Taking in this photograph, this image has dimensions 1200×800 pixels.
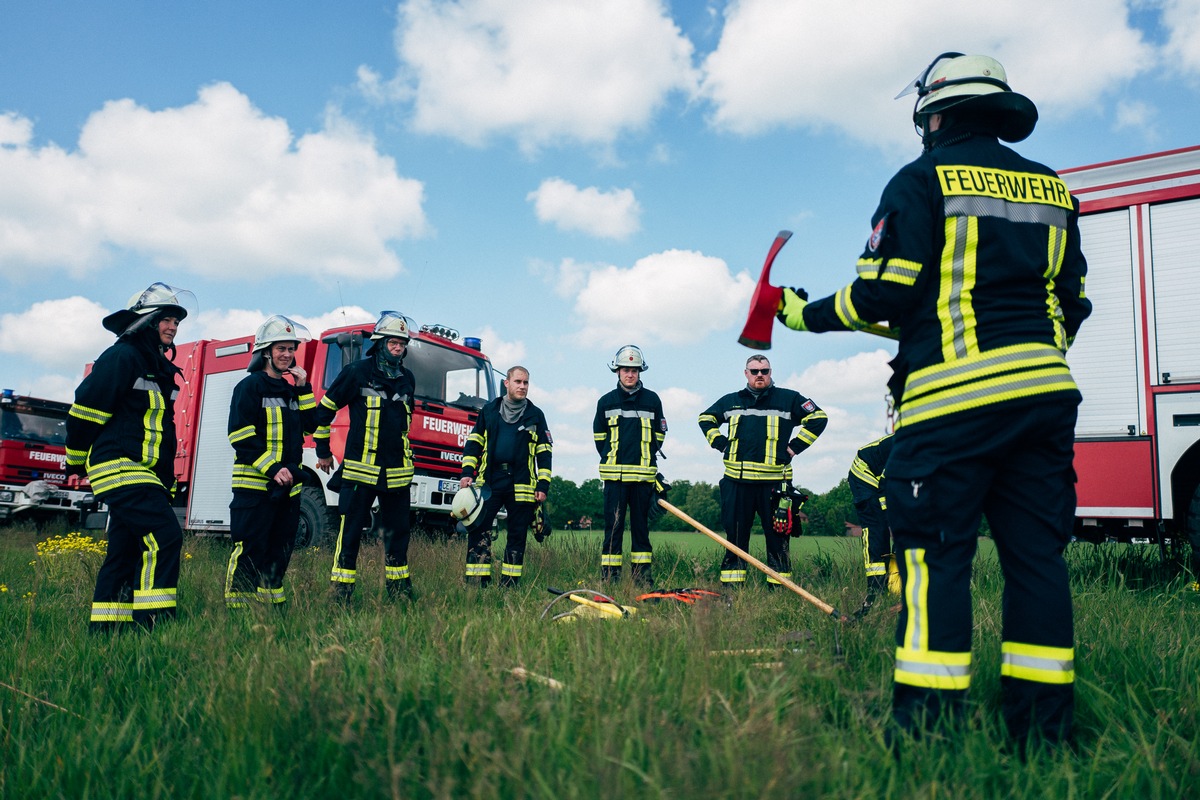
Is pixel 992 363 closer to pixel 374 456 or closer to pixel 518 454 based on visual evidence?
pixel 374 456

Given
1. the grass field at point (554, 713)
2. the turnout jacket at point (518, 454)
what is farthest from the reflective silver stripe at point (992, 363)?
the turnout jacket at point (518, 454)

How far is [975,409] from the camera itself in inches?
92.7

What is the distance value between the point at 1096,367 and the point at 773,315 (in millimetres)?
4531

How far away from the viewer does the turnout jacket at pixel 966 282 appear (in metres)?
2.41

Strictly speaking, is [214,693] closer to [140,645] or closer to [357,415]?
[140,645]

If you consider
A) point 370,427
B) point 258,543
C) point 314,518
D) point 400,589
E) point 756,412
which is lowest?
point 400,589

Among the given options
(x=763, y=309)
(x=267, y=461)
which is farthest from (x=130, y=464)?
(x=763, y=309)

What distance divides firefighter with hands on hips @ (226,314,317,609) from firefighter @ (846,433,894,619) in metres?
4.37

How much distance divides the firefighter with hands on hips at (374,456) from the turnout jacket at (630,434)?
2.15 m

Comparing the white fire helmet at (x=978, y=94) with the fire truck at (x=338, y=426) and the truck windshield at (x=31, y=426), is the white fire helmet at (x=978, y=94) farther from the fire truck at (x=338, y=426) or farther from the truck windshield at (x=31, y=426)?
the truck windshield at (x=31, y=426)

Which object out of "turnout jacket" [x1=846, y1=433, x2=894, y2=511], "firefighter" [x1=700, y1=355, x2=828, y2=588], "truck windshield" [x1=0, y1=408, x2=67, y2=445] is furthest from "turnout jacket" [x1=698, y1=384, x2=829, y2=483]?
"truck windshield" [x1=0, y1=408, x2=67, y2=445]

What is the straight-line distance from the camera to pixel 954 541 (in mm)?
2371

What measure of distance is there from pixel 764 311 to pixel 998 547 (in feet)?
3.53

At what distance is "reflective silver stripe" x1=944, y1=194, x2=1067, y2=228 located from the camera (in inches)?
97.7
